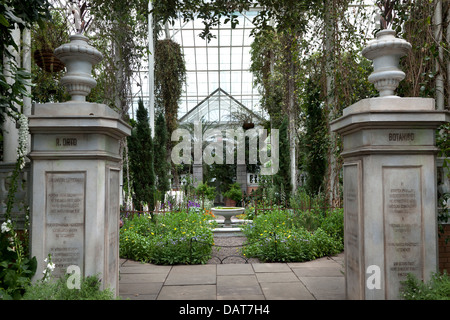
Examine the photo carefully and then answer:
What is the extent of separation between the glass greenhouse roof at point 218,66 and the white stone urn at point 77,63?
20.5m

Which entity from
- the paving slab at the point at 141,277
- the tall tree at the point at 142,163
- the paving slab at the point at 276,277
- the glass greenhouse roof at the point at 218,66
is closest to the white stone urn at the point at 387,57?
the paving slab at the point at 276,277

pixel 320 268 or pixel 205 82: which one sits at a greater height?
pixel 205 82

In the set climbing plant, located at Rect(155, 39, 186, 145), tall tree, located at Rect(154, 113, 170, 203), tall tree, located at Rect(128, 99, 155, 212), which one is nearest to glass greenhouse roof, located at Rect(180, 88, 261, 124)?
climbing plant, located at Rect(155, 39, 186, 145)

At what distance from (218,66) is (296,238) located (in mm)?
21980

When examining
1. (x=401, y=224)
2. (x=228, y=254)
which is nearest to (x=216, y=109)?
(x=228, y=254)

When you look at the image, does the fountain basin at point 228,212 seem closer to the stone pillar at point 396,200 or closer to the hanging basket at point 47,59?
the hanging basket at point 47,59

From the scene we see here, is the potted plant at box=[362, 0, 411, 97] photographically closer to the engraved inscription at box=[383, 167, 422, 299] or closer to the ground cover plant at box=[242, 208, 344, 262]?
the engraved inscription at box=[383, 167, 422, 299]

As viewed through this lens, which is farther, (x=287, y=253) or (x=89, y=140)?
(x=287, y=253)

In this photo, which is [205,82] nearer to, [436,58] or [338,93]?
[338,93]

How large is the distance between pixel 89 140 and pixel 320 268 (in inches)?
164

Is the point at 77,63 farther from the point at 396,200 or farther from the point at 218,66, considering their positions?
the point at 218,66

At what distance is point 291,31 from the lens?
609 cm
